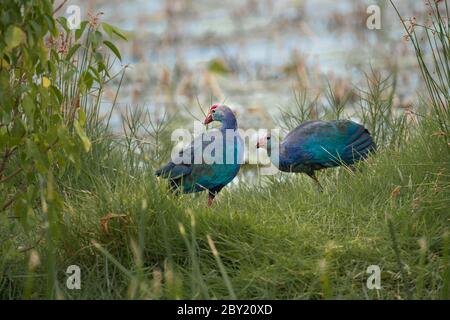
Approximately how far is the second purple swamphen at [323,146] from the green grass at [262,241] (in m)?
0.47

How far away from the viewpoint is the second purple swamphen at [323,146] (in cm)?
488

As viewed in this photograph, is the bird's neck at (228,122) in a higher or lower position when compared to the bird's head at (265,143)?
higher

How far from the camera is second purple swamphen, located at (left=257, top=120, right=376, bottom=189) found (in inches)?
192

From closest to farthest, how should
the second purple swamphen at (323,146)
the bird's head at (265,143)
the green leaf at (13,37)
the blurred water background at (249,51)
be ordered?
the green leaf at (13,37) < the second purple swamphen at (323,146) < the bird's head at (265,143) < the blurred water background at (249,51)

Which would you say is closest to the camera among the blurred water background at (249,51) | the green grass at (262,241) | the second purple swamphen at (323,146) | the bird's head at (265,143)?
the green grass at (262,241)

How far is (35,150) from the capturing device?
11.0 feet

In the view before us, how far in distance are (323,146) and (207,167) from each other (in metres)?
0.65

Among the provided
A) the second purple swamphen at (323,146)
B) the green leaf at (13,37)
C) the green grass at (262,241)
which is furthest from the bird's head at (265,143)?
the green leaf at (13,37)

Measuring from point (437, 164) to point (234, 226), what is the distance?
38.4 inches

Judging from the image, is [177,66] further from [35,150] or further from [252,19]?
[35,150]

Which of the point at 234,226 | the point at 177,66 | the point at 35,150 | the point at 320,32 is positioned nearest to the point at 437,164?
the point at 234,226

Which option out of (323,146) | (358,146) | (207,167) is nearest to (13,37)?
(207,167)

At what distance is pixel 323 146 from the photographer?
4863 millimetres

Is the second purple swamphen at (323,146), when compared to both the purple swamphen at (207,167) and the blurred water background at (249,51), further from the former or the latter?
the blurred water background at (249,51)
